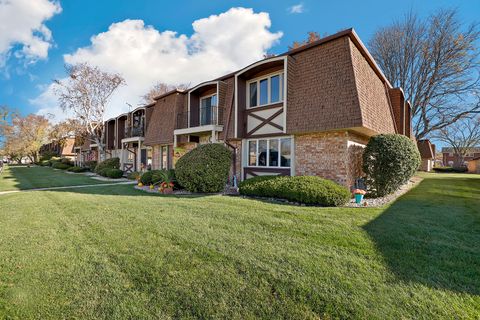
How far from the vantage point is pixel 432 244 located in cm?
427

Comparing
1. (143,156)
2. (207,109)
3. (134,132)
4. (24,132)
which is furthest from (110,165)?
(24,132)

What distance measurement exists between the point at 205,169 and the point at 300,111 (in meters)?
Result: 4.82

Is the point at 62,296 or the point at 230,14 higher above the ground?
the point at 230,14

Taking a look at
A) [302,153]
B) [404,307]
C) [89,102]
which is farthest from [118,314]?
[89,102]

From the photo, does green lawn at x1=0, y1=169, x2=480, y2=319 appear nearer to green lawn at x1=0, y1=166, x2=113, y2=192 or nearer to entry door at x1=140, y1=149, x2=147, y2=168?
green lawn at x1=0, y1=166, x2=113, y2=192

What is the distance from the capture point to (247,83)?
1278cm

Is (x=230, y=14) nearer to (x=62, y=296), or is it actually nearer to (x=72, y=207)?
(x=72, y=207)

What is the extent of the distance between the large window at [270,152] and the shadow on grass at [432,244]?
5143 millimetres

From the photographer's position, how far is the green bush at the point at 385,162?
353 inches

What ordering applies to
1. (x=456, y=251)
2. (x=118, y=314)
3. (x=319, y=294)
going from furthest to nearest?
1. (x=456, y=251)
2. (x=319, y=294)
3. (x=118, y=314)

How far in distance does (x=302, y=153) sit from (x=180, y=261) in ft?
26.8

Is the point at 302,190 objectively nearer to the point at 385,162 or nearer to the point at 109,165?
the point at 385,162

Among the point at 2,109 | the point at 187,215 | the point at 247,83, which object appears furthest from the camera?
the point at 2,109

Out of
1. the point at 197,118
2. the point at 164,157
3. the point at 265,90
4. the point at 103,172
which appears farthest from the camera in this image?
the point at 103,172
